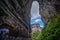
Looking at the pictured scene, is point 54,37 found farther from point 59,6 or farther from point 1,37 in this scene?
point 1,37

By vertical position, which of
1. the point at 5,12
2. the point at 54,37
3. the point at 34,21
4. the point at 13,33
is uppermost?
the point at 5,12

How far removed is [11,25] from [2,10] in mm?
2618

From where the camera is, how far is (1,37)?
7289 mm

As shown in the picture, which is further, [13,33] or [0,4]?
[13,33]

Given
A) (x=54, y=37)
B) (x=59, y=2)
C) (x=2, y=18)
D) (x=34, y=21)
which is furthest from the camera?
(x=34, y=21)

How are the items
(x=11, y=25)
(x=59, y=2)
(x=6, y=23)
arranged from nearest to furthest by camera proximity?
(x=59, y=2) → (x=6, y=23) → (x=11, y=25)

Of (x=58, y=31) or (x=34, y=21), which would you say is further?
(x=34, y=21)

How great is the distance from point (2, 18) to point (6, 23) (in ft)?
2.87

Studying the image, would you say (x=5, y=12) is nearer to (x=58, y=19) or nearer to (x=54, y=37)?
(x=58, y=19)

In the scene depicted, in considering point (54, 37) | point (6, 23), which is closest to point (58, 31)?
point (54, 37)

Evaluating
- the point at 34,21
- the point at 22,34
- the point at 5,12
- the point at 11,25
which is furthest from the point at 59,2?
the point at 34,21

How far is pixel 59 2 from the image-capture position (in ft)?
23.5

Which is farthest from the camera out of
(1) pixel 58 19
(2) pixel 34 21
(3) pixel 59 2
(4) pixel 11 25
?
(2) pixel 34 21

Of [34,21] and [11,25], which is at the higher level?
[11,25]
